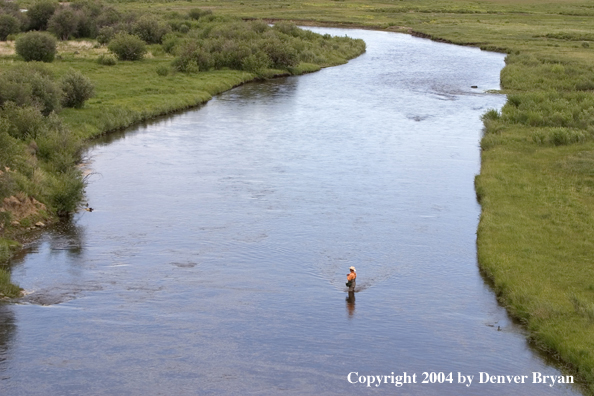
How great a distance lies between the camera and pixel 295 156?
40.3 meters

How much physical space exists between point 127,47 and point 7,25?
16.5m

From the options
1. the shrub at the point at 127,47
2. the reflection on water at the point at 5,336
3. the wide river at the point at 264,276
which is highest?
the shrub at the point at 127,47

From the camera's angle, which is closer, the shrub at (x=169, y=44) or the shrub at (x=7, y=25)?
the shrub at (x=169, y=44)

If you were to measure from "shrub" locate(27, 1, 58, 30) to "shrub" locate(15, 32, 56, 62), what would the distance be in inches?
818

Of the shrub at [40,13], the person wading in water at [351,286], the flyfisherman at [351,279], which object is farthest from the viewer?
the shrub at [40,13]

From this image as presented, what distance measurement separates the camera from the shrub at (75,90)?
4628 centimetres

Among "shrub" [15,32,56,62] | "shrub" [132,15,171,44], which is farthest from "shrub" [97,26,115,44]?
"shrub" [15,32,56,62]

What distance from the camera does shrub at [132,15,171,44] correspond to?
81062mm

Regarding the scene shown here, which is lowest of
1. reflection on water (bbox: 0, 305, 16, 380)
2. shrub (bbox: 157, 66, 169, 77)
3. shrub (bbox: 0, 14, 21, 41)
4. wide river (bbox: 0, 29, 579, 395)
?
wide river (bbox: 0, 29, 579, 395)

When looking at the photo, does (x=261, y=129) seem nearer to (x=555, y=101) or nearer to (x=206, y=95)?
(x=206, y=95)

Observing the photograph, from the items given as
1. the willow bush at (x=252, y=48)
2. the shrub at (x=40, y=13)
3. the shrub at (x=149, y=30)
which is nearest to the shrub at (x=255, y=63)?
the willow bush at (x=252, y=48)

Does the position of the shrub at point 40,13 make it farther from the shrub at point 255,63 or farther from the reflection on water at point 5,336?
the reflection on water at point 5,336

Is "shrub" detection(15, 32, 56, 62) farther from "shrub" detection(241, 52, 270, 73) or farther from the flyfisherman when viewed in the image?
the flyfisherman

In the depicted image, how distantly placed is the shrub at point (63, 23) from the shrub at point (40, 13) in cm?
130
